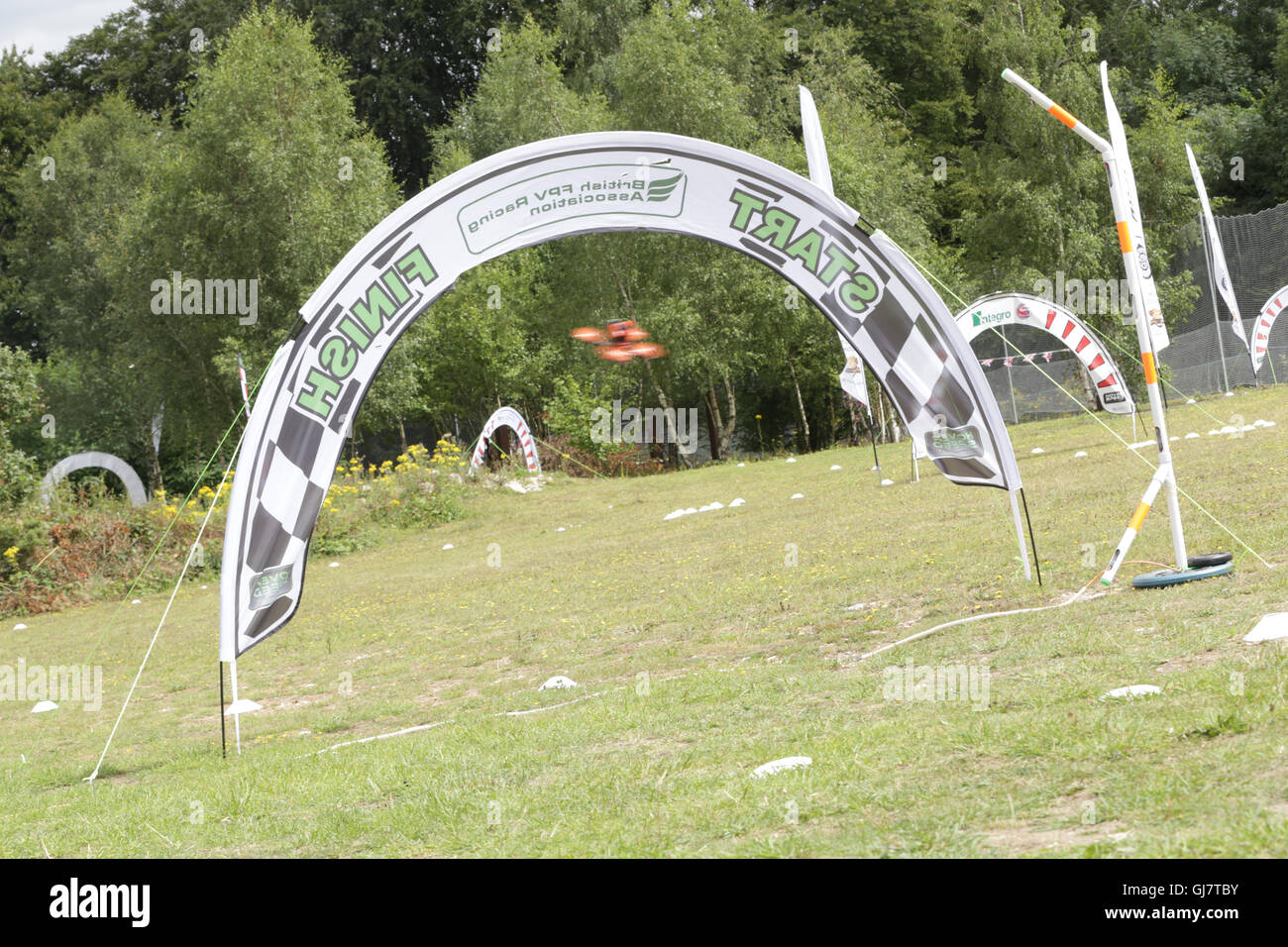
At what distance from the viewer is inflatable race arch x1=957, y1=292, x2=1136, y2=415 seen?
20.1 metres

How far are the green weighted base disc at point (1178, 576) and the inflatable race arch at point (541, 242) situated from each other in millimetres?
1155

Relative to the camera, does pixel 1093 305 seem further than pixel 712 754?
Yes

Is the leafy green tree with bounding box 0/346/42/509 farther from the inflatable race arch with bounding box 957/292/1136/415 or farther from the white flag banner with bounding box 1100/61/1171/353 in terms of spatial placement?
the white flag banner with bounding box 1100/61/1171/353

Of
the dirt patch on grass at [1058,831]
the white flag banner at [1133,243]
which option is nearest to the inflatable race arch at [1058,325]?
the white flag banner at [1133,243]

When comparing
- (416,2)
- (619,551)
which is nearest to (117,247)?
(416,2)

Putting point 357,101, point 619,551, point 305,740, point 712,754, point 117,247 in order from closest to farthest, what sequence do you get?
point 712,754, point 305,740, point 619,551, point 117,247, point 357,101

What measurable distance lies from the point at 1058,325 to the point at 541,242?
14.4m

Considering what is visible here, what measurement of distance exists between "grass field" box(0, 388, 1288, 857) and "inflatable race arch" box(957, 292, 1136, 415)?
162 inches

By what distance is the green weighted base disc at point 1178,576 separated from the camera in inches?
309

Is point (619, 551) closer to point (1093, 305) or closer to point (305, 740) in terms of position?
point (305, 740)

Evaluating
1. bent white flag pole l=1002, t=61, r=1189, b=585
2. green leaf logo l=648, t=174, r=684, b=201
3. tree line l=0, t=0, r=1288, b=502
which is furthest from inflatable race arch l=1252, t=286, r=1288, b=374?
green leaf logo l=648, t=174, r=684, b=201

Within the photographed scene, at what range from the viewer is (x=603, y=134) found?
26.6ft

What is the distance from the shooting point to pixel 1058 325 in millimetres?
20156
